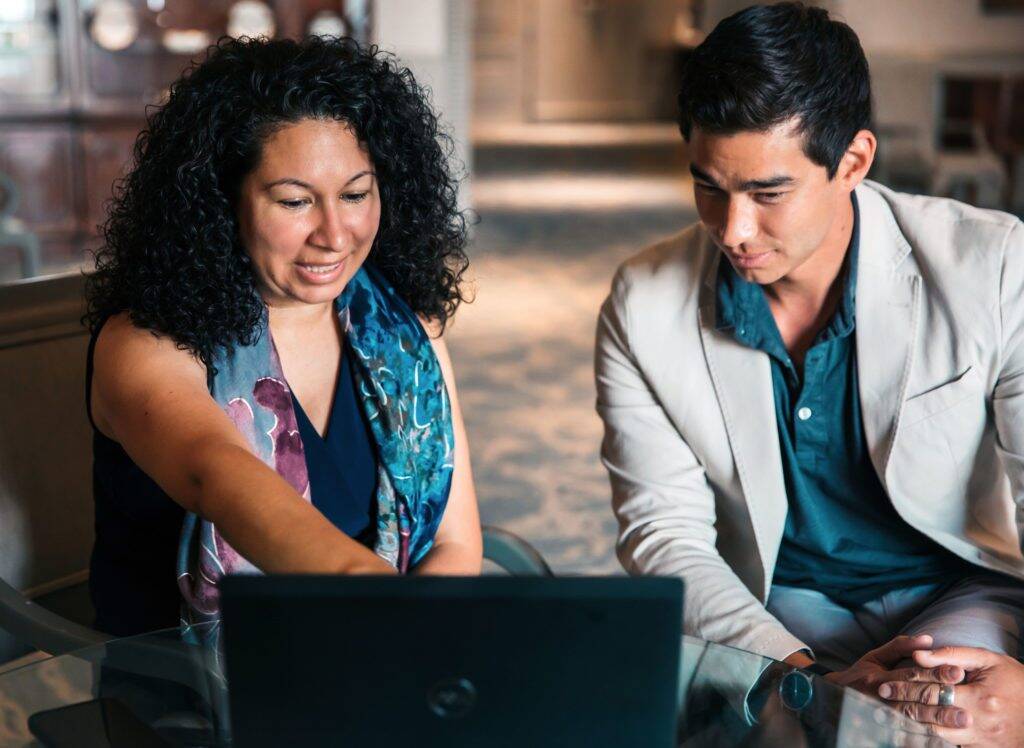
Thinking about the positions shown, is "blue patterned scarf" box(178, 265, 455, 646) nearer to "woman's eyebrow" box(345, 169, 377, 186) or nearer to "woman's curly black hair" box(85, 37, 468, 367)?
"woman's curly black hair" box(85, 37, 468, 367)

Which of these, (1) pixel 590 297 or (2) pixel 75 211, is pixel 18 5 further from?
(1) pixel 590 297

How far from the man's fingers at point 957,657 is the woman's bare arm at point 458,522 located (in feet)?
2.24

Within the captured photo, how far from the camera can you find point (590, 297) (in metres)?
6.97

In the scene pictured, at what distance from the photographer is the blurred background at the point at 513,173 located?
190 inches

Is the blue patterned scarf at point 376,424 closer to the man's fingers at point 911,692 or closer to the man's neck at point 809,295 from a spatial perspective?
the man's neck at point 809,295

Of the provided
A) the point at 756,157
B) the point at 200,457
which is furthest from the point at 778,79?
the point at 200,457

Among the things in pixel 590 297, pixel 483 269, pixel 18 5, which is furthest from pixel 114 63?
pixel 590 297

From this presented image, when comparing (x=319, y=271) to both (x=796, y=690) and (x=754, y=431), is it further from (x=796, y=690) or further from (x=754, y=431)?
(x=796, y=690)

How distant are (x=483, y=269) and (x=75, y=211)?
2752 millimetres

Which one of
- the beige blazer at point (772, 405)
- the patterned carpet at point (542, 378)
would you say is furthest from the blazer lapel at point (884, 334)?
the patterned carpet at point (542, 378)

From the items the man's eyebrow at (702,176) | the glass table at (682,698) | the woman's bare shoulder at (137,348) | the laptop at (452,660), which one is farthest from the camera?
the man's eyebrow at (702,176)

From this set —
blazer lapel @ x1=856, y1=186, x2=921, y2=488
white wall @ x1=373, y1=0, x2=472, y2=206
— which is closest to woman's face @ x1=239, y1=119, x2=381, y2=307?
blazer lapel @ x1=856, y1=186, x2=921, y2=488

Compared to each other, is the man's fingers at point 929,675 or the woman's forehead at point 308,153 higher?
the woman's forehead at point 308,153

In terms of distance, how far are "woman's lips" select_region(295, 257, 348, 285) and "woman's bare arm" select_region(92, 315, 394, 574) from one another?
0.62 ft
